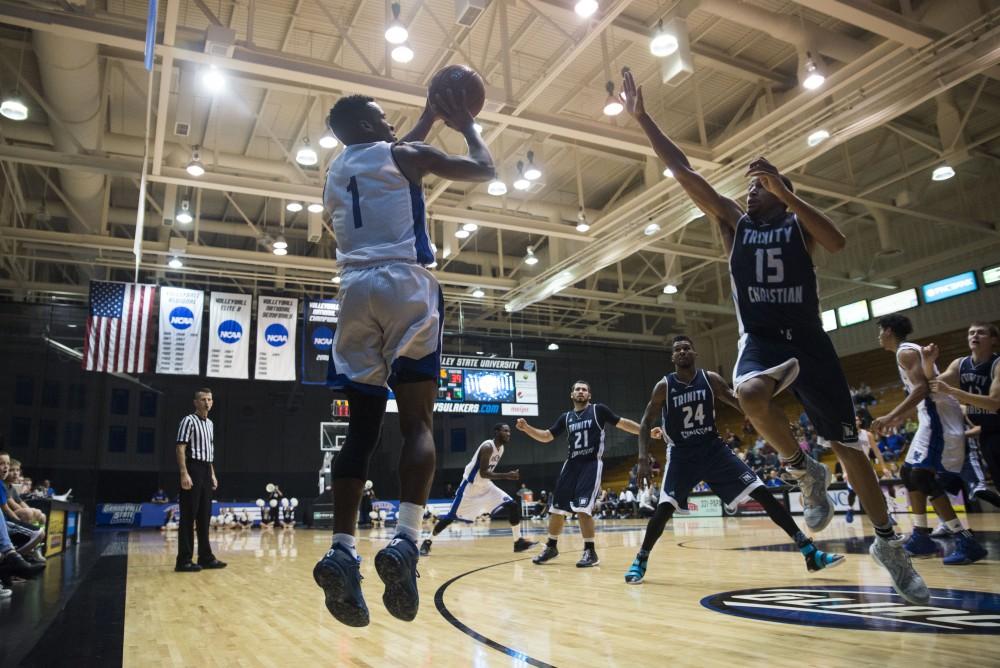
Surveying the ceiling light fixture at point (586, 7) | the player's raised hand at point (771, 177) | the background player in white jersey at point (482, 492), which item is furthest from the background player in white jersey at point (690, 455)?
the ceiling light fixture at point (586, 7)

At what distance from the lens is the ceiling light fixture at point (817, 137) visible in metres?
10.7

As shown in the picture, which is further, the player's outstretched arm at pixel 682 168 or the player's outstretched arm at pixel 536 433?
the player's outstretched arm at pixel 536 433

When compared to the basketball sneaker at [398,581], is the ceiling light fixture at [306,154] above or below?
above

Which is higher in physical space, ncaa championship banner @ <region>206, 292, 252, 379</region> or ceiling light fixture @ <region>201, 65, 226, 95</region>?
ceiling light fixture @ <region>201, 65, 226, 95</region>

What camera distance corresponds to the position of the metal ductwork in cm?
932

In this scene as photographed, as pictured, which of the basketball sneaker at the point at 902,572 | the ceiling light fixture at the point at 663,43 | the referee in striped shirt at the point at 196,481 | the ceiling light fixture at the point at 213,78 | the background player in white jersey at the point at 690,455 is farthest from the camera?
the ceiling light fixture at the point at 213,78

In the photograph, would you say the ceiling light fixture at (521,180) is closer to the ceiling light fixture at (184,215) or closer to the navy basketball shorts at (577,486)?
the navy basketball shorts at (577,486)

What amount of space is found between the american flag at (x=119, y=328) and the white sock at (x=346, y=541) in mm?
12247

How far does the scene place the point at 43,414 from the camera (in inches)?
757

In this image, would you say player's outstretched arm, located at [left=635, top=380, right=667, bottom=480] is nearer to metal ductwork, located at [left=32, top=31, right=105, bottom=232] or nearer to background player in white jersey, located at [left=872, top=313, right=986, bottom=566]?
background player in white jersey, located at [left=872, top=313, right=986, bottom=566]

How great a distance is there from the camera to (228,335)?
46.8 ft

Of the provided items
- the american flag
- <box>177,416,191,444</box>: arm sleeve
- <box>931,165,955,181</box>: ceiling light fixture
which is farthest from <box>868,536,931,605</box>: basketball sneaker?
the american flag

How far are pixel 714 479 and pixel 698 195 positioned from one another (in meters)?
2.39

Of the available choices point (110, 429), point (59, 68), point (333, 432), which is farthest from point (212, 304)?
point (110, 429)
